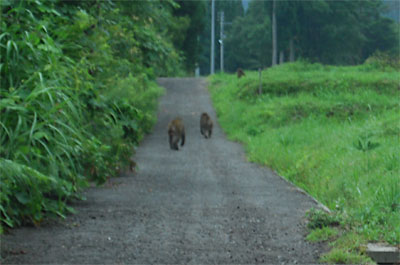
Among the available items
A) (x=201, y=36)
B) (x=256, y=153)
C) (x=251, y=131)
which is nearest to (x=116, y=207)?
(x=256, y=153)

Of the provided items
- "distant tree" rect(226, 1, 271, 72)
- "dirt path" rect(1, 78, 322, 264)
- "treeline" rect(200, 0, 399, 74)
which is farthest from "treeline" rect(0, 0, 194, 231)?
"distant tree" rect(226, 1, 271, 72)

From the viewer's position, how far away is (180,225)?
7438 mm

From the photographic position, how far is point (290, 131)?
17422mm

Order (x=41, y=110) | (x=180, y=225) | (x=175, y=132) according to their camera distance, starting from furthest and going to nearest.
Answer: (x=175, y=132)
(x=180, y=225)
(x=41, y=110)

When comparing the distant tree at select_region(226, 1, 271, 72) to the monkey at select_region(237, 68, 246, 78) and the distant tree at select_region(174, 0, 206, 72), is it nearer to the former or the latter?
the distant tree at select_region(174, 0, 206, 72)

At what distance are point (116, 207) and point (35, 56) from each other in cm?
270

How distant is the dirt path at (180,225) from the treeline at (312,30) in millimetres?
7818

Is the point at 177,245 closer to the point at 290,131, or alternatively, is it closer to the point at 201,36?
the point at 290,131

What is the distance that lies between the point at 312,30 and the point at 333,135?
7.79 meters

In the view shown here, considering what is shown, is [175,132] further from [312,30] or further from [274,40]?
[274,40]

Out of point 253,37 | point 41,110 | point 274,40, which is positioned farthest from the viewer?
point 253,37

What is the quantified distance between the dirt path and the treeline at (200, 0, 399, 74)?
782 centimetres

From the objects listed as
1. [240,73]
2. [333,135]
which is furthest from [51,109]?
[240,73]

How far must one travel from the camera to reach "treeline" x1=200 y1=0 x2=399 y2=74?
19.0 meters
